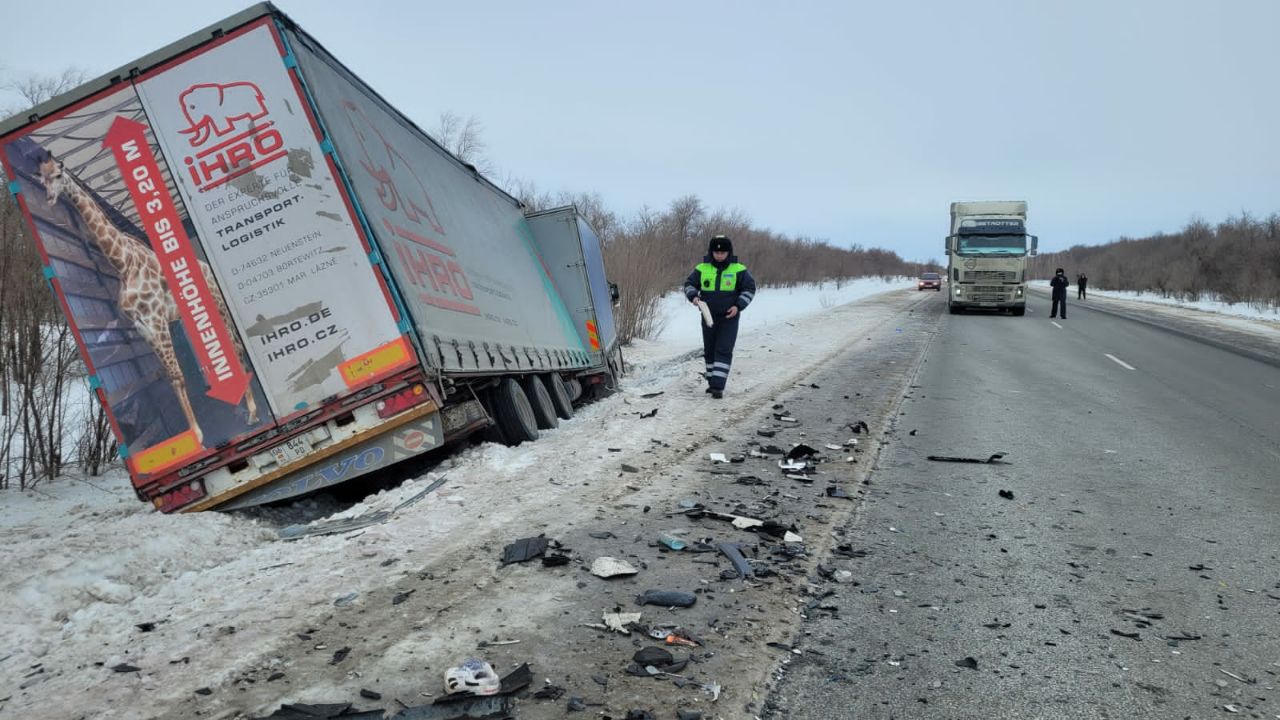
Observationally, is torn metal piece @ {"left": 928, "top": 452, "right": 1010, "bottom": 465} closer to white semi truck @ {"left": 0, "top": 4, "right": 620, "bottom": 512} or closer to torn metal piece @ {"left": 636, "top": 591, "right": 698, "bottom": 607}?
torn metal piece @ {"left": 636, "top": 591, "right": 698, "bottom": 607}

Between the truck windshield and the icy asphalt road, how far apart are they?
688 inches

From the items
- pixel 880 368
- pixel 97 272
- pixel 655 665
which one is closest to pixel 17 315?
pixel 97 272

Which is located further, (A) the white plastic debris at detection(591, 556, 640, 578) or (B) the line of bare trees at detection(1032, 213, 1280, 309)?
(B) the line of bare trees at detection(1032, 213, 1280, 309)

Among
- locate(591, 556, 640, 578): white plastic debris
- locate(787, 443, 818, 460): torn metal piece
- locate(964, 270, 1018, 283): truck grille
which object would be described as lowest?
locate(964, 270, 1018, 283): truck grille

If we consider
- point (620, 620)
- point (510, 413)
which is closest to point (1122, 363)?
point (510, 413)

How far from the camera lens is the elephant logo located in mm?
5332

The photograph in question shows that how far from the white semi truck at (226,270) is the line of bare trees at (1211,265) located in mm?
40606

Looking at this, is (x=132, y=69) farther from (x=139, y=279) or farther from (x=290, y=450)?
(x=290, y=450)

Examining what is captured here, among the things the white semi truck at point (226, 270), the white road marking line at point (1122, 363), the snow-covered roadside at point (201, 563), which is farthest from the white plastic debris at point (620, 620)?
the white road marking line at point (1122, 363)

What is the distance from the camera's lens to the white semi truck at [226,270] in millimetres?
5320

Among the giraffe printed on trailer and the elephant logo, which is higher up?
the elephant logo

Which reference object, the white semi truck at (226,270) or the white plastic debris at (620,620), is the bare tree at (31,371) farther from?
the white plastic debris at (620,620)

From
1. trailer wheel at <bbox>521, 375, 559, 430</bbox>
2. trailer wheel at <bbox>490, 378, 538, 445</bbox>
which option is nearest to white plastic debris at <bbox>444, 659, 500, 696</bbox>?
trailer wheel at <bbox>490, 378, 538, 445</bbox>

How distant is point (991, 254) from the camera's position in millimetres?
25703
